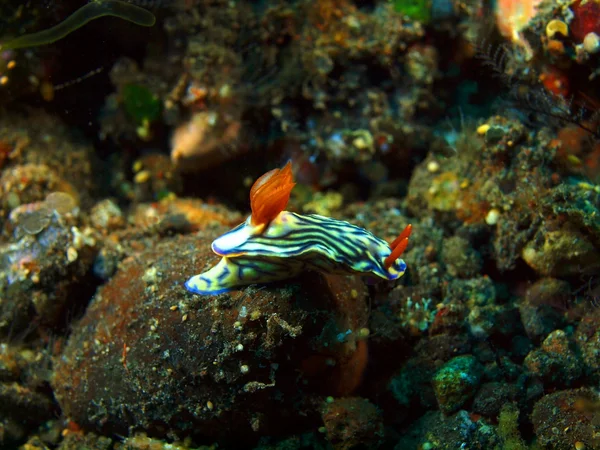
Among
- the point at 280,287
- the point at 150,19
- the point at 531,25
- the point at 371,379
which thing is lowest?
the point at 371,379

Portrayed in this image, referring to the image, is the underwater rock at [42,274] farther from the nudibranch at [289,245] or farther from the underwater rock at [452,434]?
the underwater rock at [452,434]

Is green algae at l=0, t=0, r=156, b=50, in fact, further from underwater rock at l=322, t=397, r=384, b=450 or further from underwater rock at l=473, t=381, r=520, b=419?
underwater rock at l=473, t=381, r=520, b=419

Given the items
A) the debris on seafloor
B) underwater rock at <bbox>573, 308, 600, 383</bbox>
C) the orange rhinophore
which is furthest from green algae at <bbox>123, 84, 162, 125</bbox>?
underwater rock at <bbox>573, 308, 600, 383</bbox>

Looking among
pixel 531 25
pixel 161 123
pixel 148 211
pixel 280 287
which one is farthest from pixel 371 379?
pixel 161 123

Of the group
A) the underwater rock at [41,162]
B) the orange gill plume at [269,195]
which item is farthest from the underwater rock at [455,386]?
the underwater rock at [41,162]

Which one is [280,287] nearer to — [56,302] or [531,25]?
[56,302]
